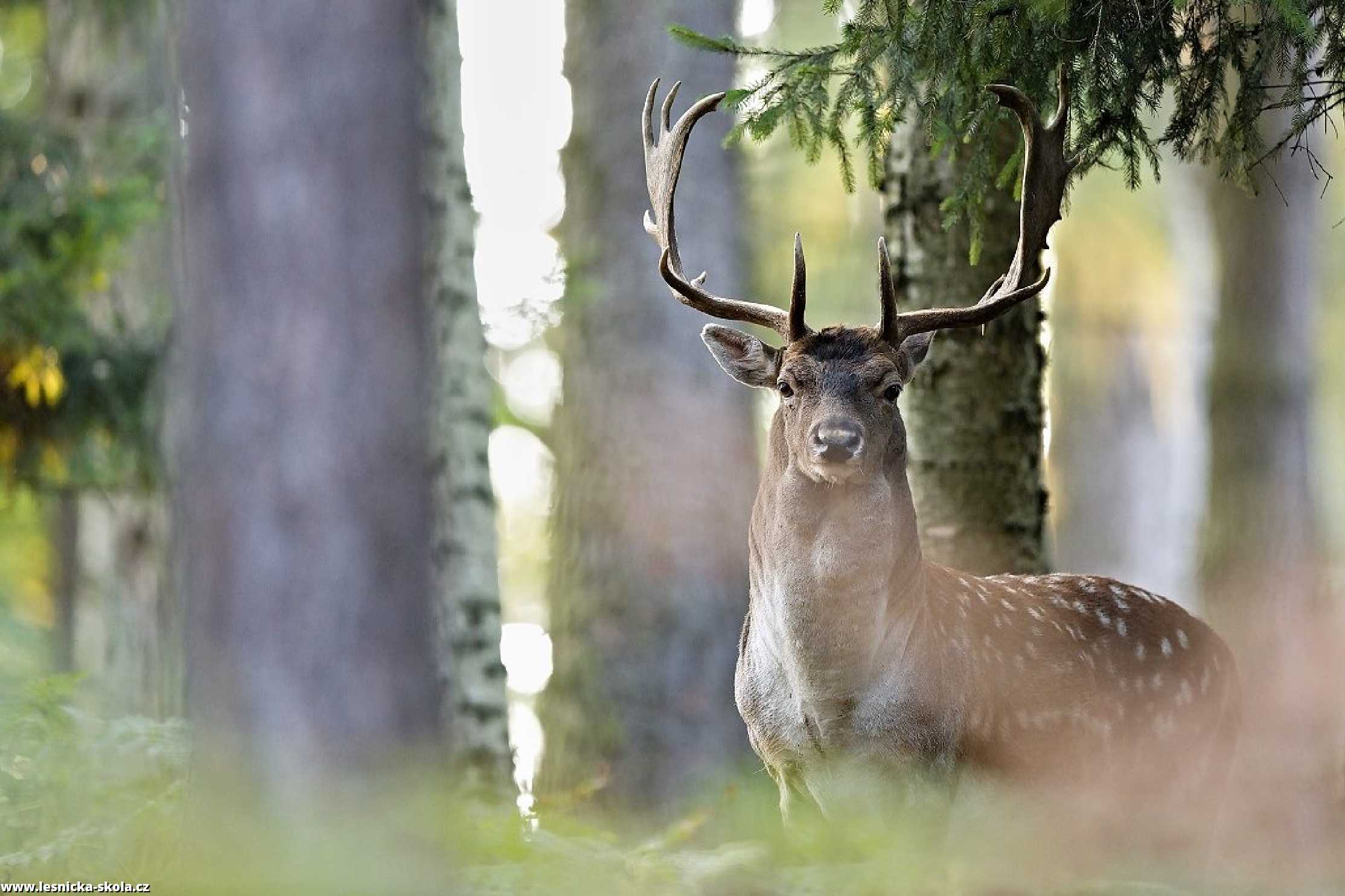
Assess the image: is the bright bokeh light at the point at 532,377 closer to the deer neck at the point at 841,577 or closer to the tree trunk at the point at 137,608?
the tree trunk at the point at 137,608

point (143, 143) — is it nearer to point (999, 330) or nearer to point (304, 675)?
point (999, 330)

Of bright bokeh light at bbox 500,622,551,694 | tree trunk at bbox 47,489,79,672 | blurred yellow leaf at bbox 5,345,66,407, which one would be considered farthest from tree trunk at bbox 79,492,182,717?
bright bokeh light at bbox 500,622,551,694

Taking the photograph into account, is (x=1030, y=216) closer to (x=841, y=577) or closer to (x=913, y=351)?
(x=913, y=351)

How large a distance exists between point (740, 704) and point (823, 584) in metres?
0.66

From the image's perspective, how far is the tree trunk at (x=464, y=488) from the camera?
9.52 m

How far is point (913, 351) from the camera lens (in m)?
7.13

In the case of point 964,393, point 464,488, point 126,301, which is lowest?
point 464,488

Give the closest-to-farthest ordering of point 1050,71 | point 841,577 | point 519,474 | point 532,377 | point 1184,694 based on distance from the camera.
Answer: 1. point 841,577
2. point 1050,71
3. point 1184,694
4. point 532,377
5. point 519,474

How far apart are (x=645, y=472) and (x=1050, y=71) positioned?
16.1ft

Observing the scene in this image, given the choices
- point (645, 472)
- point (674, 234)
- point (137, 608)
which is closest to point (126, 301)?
point (137, 608)

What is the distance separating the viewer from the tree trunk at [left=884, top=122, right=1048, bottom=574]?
27.8 ft

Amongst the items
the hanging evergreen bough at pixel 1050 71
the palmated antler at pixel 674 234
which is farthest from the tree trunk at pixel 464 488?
the hanging evergreen bough at pixel 1050 71

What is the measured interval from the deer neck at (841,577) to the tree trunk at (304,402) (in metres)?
1.95

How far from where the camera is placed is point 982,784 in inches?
264
